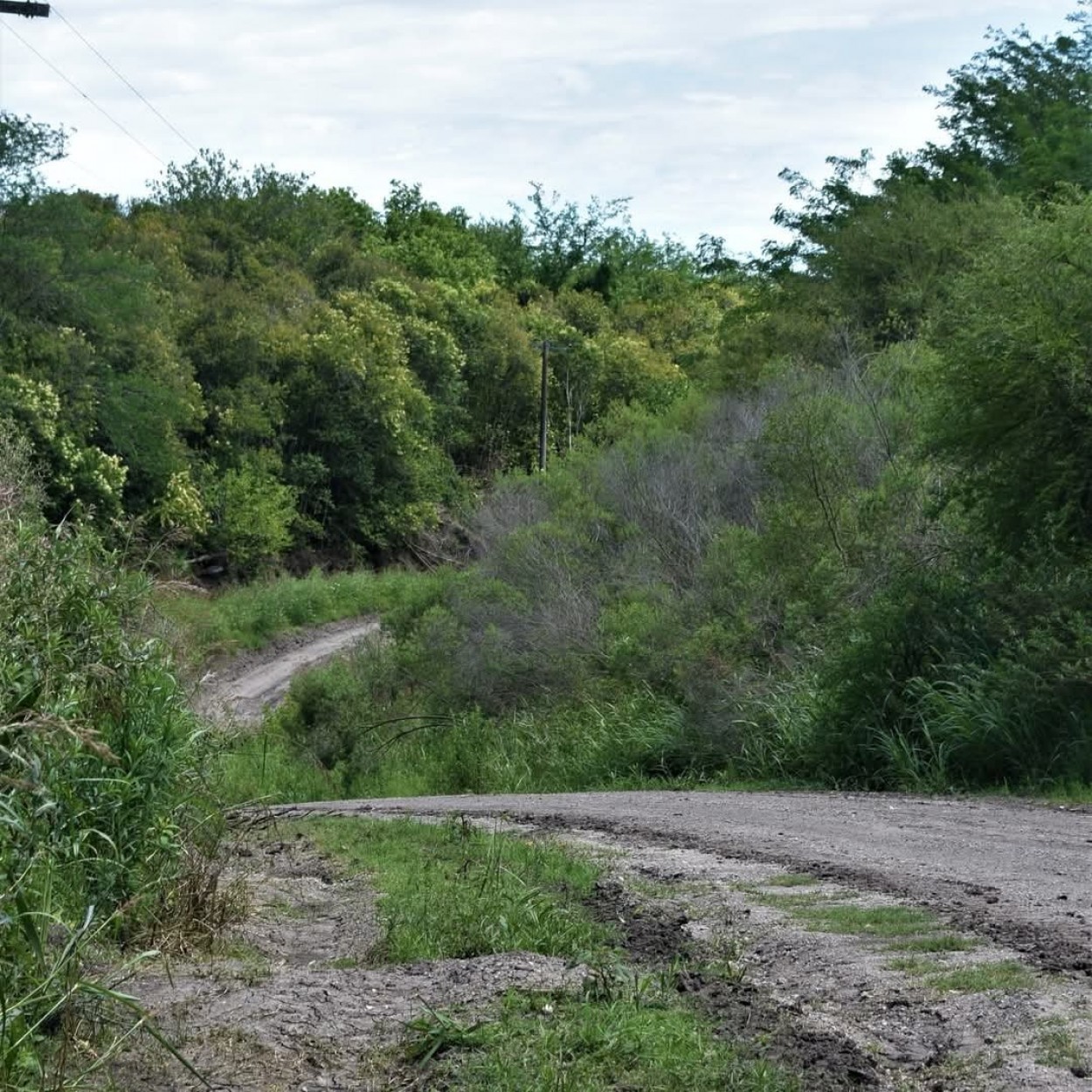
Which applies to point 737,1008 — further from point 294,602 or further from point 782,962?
point 294,602

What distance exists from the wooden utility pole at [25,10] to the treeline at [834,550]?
1061 centimetres

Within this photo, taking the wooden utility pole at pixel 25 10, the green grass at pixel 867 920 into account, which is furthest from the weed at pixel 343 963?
the wooden utility pole at pixel 25 10

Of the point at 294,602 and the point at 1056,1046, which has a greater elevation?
the point at 1056,1046

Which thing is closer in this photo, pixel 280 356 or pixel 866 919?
pixel 866 919

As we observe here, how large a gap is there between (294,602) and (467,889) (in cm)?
4648

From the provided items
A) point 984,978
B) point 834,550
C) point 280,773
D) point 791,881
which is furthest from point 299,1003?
point 280,773

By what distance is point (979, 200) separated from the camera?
39.4 m

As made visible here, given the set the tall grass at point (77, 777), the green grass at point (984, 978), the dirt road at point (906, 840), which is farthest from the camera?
the dirt road at point (906, 840)

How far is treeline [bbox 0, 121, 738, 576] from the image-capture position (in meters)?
46.0

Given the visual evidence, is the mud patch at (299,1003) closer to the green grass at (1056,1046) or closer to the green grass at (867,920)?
the green grass at (867,920)

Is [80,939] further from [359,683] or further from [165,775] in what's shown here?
[359,683]

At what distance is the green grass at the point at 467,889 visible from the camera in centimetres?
830

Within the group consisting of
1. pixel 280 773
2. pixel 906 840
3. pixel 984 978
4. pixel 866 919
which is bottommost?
pixel 280 773

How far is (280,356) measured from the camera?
6212 centimetres
